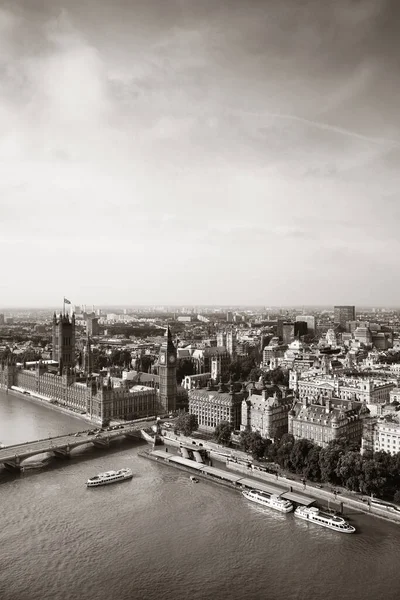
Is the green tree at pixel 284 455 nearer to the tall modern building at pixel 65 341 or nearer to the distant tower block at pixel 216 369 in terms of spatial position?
the distant tower block at pixel 216 369

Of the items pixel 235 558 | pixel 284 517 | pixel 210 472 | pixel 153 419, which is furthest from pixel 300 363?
pixel 235 558

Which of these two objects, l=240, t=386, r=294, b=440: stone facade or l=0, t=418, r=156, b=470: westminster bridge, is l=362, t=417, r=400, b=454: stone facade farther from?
l=0, t=418, r=156, b=470: westminster bridge

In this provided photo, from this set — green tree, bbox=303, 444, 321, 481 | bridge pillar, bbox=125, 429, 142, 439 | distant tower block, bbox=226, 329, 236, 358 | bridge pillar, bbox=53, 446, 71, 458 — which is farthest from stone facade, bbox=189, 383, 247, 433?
distant tower block, bbox=226, 329, 236, 358

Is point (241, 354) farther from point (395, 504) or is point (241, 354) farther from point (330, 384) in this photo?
A: point (395, 504)

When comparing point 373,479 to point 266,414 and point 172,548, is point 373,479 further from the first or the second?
point 266,414

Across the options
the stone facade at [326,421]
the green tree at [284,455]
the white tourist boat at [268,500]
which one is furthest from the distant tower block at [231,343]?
the white tourist boat at [268,500]

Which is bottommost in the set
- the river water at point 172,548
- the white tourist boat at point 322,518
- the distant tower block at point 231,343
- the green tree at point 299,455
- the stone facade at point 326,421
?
the river water at point 172,548
